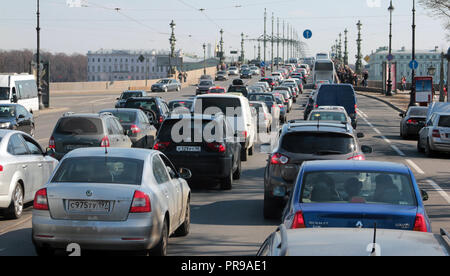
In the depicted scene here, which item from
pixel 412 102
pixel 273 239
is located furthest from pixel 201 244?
pixel 412 102

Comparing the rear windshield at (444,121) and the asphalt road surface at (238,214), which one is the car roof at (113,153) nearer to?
the asphalt road surface at (238,214)

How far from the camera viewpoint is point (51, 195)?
8688 mm

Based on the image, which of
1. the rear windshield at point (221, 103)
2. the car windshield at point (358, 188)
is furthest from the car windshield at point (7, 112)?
the car windshield at point (358, 188)

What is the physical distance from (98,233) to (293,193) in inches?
89.0

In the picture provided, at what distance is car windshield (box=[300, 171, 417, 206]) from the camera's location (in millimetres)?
7551

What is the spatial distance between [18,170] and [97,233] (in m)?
4.85

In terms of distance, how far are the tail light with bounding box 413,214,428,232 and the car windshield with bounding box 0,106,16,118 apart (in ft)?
76.1

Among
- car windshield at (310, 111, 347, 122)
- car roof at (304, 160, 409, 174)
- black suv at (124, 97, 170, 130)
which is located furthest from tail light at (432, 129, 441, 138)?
car roof at (304, 160, 409, 174)

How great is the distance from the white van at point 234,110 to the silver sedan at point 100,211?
12352 millimetres

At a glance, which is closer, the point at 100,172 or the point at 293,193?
the point at 293,193

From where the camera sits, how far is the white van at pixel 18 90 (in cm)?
4053

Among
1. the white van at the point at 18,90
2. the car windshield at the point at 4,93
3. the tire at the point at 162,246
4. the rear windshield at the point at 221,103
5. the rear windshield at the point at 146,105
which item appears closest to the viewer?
the tire at the point at 162,246

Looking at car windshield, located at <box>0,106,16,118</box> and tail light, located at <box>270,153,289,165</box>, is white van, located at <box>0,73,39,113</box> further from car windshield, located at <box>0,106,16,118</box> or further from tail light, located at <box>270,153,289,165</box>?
tail light, located at <box>270,153,289,165</box>
